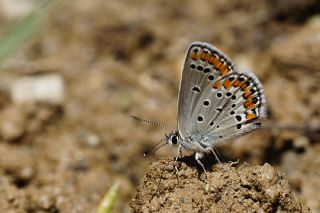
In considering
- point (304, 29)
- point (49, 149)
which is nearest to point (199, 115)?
point (49, 149)

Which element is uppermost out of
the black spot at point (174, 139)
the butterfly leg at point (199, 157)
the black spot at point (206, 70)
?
the black spot at point (206, 70)

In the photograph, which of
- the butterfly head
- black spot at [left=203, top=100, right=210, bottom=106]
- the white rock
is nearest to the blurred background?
the white rock

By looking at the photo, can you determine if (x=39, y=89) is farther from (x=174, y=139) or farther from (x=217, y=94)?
(x=217, y=94)

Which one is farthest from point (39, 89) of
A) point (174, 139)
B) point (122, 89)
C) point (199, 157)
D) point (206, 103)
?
point (199, 157)

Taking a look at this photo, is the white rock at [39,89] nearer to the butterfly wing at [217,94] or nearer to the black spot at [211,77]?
the butterfly wing at [217,94]

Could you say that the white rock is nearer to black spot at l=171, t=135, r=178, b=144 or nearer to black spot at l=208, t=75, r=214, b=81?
black spot at l=171, t=135, r=178, b=144

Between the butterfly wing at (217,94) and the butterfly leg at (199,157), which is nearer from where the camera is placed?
the butterfly leg at (199,157)

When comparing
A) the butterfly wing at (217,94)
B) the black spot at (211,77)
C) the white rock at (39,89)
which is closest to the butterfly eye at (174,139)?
the butterfly wing at (217,94)
